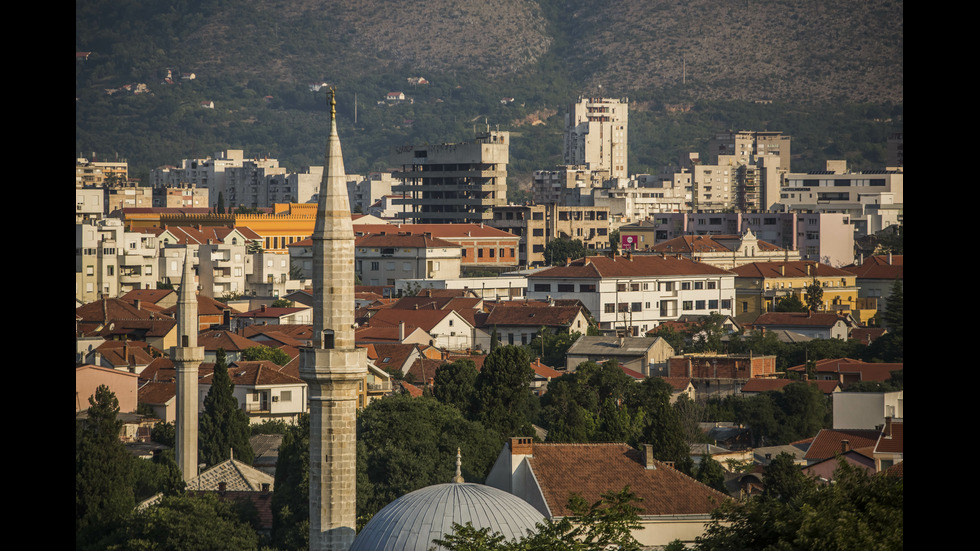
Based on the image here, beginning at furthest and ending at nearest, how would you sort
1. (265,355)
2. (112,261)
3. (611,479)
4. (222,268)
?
(222,268) → (112,261) → (265,355) → (611,479)

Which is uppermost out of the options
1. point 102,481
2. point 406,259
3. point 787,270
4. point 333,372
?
point 406,259

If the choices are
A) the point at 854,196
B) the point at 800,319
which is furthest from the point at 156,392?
the point at 854,196

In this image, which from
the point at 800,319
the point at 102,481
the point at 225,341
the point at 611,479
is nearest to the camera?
the point at 611,479

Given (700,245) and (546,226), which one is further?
(546,226)

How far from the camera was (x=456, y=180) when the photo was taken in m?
149

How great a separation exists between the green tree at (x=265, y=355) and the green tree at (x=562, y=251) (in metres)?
64.1

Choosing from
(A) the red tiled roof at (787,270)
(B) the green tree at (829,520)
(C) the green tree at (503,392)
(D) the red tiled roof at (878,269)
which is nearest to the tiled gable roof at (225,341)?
(C) the green tree at (503,392)

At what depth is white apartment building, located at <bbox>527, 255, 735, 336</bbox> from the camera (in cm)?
8862

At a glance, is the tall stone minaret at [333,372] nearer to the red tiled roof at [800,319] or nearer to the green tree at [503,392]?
the green tree at [503,392]

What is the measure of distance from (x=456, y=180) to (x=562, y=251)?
960 inches

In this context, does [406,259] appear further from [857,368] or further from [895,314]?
[857,368]
